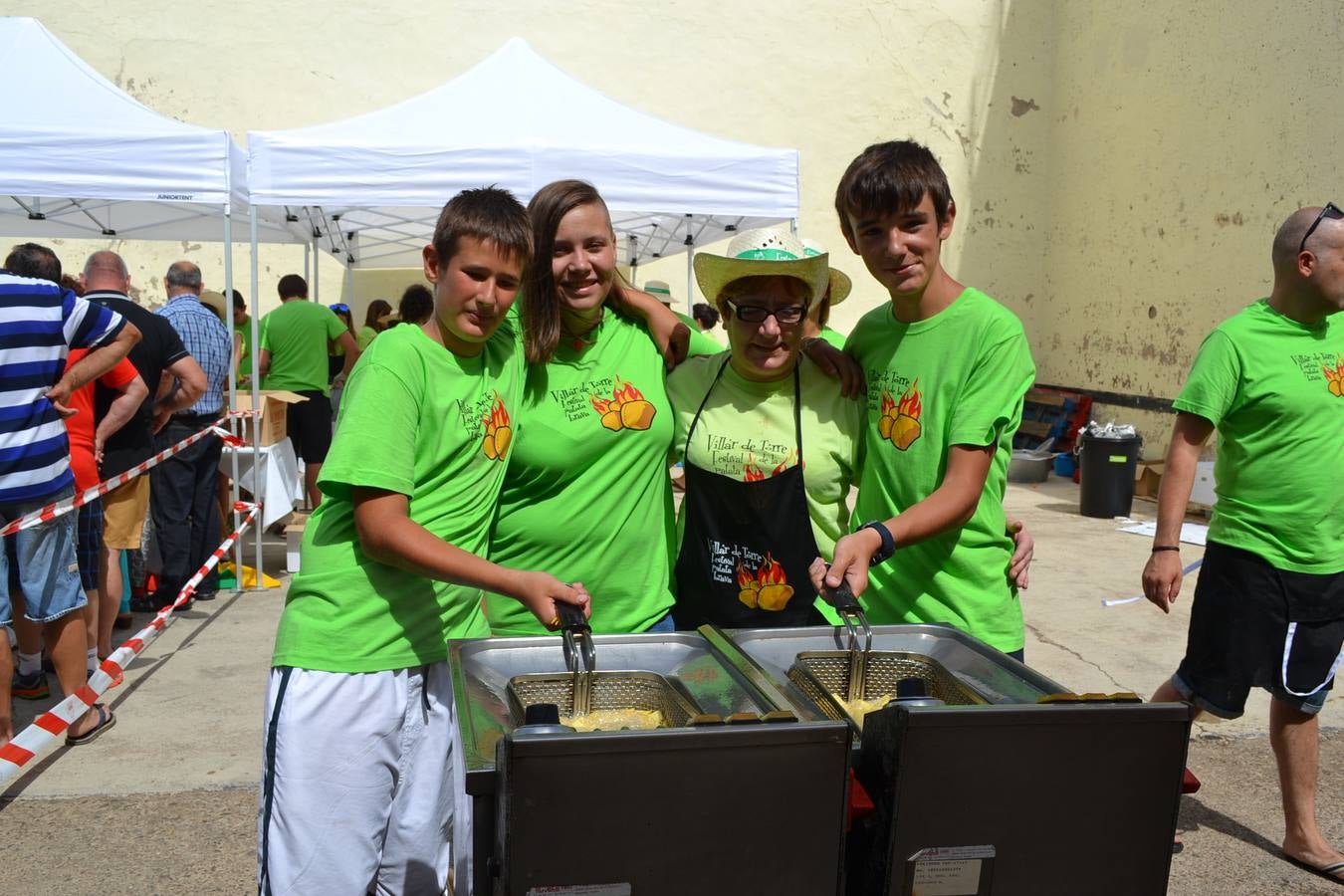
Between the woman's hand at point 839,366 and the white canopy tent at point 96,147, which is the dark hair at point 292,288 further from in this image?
the woman's hand at point 839,366

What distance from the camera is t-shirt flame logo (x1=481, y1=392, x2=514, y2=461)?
7.53ft

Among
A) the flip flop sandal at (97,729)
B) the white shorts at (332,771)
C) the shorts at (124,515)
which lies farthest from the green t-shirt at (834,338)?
the shorts at (124,515)

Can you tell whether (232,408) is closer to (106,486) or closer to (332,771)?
(106,486)

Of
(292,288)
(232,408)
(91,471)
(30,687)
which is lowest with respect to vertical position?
(30,687)

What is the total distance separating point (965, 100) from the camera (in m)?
14.1

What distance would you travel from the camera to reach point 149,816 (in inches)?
150

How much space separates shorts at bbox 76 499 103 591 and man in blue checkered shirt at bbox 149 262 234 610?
5.78 feet

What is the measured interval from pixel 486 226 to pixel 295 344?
7838 mm

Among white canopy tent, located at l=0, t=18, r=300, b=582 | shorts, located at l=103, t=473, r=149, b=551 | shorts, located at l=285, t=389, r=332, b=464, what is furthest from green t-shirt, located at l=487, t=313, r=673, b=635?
shorts, located at l=285, t=389, r=332, b=464

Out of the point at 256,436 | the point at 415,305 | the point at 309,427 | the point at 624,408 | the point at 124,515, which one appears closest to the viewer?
the point at 624,408

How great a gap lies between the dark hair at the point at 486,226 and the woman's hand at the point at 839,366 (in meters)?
0.75

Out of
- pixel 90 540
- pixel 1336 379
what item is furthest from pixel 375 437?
pixel 90 540

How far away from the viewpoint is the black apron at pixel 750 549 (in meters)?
2.46

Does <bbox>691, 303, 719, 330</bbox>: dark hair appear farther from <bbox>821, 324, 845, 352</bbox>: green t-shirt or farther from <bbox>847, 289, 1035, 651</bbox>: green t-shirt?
<bbox>847, 289, 1035, 651</bbox>: green t-shirt
